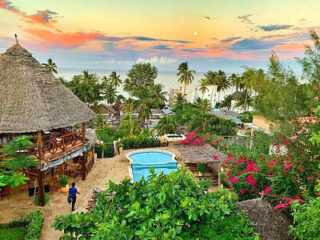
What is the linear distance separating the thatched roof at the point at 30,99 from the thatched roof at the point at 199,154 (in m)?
6.32

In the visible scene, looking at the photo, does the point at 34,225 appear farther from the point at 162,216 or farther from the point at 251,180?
the point at 251,180

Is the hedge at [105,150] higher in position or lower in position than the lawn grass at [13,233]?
higher

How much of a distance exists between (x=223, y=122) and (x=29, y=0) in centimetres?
2599

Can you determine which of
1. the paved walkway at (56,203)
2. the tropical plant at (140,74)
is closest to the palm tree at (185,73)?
the tropical plant at (140,74)

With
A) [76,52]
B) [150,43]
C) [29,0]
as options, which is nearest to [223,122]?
[29,0]

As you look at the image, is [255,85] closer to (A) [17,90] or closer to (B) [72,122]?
(B) [72,122]

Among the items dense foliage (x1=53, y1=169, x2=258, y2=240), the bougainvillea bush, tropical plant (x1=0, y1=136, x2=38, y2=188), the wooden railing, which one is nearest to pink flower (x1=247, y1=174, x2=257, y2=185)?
the bougainvillea bush

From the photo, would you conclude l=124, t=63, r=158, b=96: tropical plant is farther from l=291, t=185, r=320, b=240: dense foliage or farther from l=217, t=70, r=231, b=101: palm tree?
l=291, t=185, r=320, b=240: dense foliage

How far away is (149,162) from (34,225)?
32.9ft

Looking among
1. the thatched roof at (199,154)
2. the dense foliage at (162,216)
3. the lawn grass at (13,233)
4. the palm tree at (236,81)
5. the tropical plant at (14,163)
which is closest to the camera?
the dense foliage at (162,216)

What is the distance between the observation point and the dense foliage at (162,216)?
3.45 m

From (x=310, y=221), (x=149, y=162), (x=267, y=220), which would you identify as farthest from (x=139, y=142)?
(x=310, y=221)

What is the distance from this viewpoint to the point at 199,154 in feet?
45.3

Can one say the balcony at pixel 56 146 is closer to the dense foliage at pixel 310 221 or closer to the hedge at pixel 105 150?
the hedge at pixel 105 150
